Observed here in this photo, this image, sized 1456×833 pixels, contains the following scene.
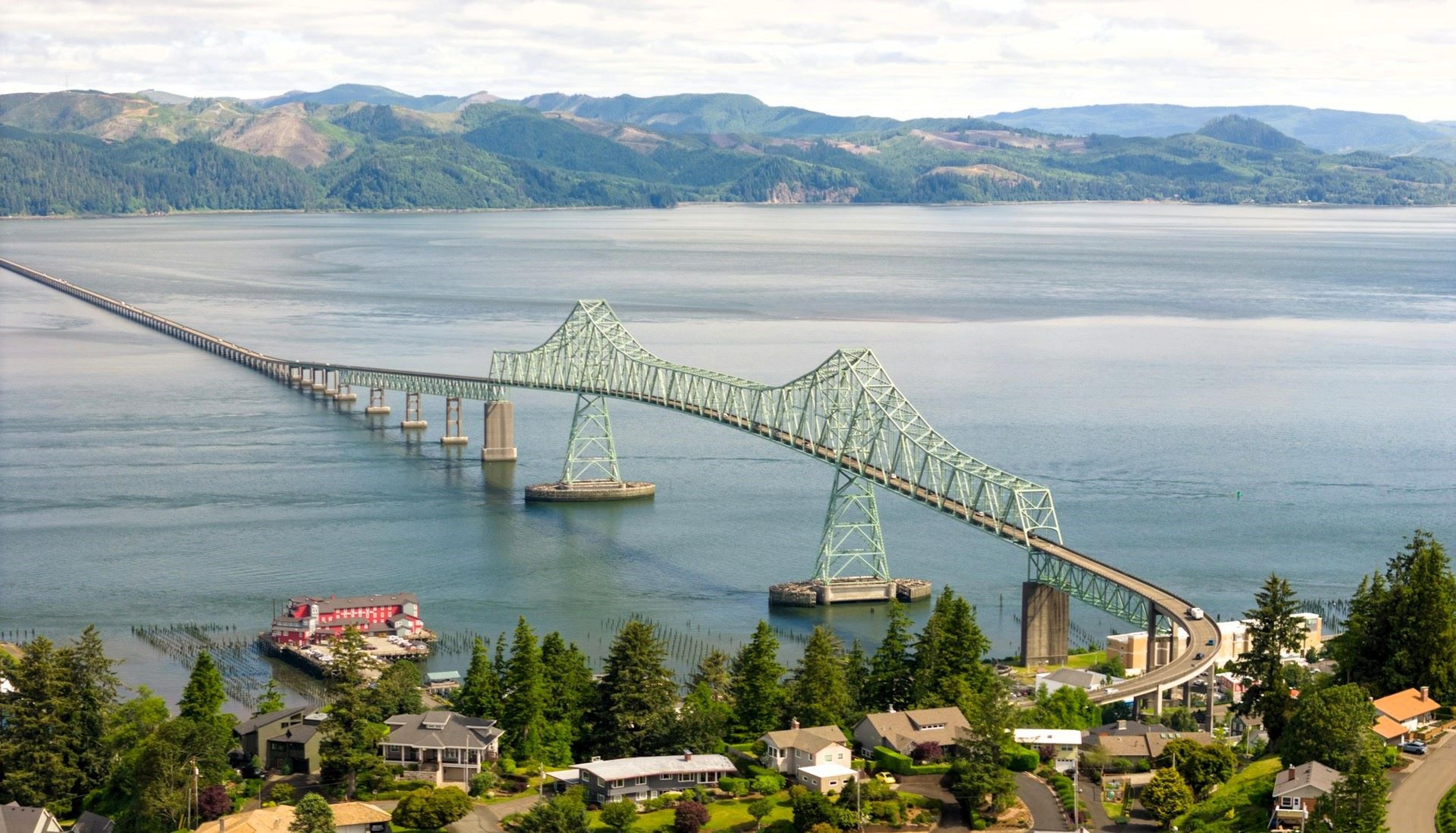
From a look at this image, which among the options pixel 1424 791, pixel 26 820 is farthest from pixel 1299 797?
pixel 26 820

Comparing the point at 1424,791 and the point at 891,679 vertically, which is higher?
the point at 1424,791

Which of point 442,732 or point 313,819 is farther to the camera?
point 442,732

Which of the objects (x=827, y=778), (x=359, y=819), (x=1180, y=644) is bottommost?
(x=359, y=819)

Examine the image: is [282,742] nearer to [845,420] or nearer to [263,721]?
[263,721]

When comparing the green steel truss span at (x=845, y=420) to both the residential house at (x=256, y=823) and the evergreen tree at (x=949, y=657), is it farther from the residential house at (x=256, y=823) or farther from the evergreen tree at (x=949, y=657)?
the residential house at (x=256, y=823)

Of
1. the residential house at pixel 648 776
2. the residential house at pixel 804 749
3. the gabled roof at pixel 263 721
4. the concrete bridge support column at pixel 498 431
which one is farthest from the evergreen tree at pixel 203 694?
the concrete bridge support column at pixel 498 431

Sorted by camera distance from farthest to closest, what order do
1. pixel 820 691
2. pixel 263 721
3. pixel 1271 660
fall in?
pixel 263 721 → pixel 820 691 → pixel 1271 660

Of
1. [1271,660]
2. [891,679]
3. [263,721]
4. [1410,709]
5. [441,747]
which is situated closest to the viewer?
[1410,709]

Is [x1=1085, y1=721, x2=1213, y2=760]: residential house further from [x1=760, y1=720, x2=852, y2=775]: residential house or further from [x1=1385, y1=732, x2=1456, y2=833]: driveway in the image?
[x1=760, y1=720, x2=852, y2=775]: residential house
